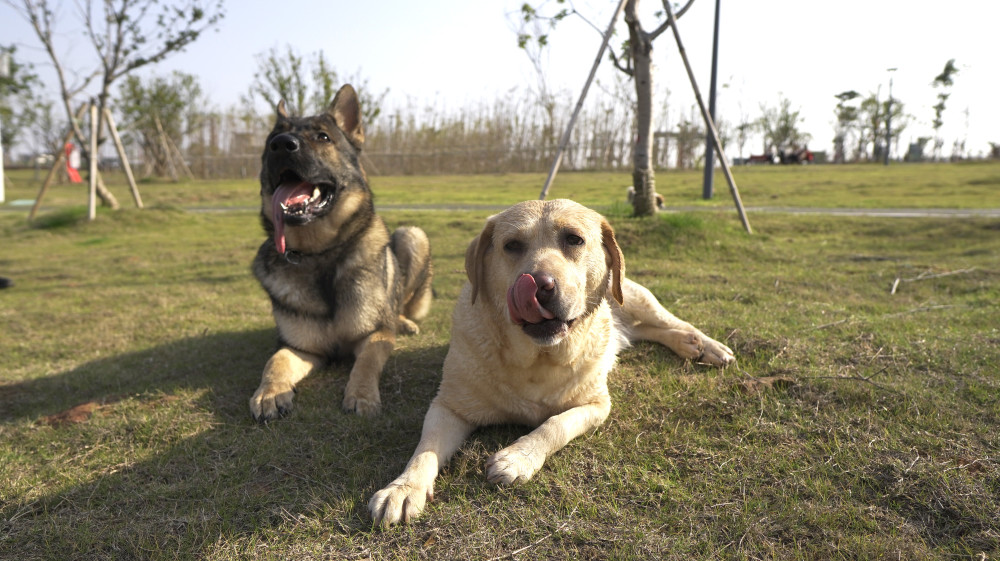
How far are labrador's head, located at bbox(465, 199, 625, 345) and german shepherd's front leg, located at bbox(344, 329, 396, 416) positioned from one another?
3.12ft

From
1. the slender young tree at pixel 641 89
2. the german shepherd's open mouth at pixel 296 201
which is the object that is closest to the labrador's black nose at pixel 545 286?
the german shepherd's open mouth at pixel 296 201

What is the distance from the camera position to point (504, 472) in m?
2.52

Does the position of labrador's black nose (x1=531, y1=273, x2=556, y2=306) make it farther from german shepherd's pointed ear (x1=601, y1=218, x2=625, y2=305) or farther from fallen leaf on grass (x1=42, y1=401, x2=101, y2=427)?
fallen leaf on grass (x1=42, y1=401, x2=101, y2=427)

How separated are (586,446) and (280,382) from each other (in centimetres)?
192

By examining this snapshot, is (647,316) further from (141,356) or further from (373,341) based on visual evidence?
(141,356)

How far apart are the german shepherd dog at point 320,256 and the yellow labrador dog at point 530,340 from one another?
0.98 meters

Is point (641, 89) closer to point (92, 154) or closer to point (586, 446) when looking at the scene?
point (586, 446)

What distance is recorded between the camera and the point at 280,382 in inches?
145

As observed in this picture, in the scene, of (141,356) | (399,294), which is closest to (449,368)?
(399,294)

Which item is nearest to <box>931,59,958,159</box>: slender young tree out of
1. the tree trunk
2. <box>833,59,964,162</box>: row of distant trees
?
<box>833,59,964,162</box>: row of distant trees

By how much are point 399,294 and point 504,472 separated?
2.67 metres

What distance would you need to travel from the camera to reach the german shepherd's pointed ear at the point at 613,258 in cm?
312

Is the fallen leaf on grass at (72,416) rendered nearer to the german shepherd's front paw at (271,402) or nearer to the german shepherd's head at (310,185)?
the german shepherd's front paw at (271,402)

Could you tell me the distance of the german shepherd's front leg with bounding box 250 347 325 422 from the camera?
345 centimetres
